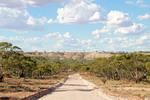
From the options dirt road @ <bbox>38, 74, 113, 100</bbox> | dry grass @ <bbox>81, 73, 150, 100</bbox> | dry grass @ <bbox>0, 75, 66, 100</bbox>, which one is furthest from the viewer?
dry grass @ <bbox>81, 73, 150, 100</bbox>

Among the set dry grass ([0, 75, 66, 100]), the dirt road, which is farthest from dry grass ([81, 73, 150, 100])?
dry grass ([0, 75, 66, 100])

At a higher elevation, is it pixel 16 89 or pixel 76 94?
pixel 16 89

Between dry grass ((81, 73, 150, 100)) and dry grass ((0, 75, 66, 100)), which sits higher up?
dry grass ((0, 75, 66, 100))

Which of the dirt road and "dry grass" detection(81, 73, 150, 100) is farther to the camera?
"dry grass" detection(81, 73, 150, 100)

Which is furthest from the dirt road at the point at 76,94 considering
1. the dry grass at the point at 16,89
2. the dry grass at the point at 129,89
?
the dry grass at the point at 16,89

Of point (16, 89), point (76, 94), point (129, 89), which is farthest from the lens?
point (129, 89)

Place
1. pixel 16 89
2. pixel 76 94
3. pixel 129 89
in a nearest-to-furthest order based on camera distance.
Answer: pixel 76 94
pixel 16 89
pixel 129 89

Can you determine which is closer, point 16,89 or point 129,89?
point 16,89

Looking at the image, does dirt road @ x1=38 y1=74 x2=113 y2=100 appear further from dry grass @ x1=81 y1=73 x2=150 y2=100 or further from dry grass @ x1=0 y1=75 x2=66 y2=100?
dry grass @ x1=0 y1=75 x2=66 y2=100

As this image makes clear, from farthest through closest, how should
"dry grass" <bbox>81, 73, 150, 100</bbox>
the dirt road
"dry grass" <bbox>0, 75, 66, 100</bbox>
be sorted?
"dry grass" <bbox>81, 73, 150, 100</bbox>, the dirt road, "dry grass" <bbox>0, 75, 66, 100</bbox>

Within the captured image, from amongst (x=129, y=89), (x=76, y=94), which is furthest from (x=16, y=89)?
(x=129, y=89)

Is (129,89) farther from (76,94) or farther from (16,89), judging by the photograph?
(16,89)

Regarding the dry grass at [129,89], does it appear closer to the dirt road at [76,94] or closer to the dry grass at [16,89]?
the dirt road at [76,94]

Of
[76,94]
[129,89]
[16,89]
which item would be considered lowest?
[129,89]
